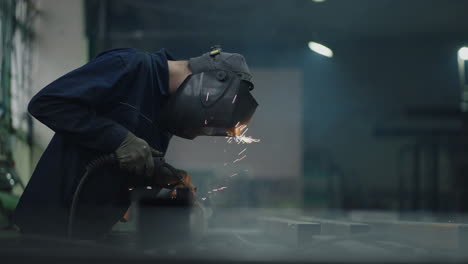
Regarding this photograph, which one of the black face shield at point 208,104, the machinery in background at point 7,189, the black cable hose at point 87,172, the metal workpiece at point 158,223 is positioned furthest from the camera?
the machinery in background at point 7,189

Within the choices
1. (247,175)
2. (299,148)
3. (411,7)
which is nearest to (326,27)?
(411,7)

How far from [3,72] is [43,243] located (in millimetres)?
1899

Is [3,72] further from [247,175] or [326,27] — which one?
[326,27]

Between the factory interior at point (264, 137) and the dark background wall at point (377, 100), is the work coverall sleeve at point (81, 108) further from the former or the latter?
the dark background wall at point (377, 100)

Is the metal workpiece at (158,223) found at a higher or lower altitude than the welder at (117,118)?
lower

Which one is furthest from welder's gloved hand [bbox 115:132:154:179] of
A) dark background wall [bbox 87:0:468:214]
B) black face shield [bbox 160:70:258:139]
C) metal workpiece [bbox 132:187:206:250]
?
dark background wall [bbox 87:0:468:214]

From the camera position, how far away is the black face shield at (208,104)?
1.17m

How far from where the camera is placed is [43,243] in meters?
0.56

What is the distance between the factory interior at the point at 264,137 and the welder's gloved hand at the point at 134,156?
2cm

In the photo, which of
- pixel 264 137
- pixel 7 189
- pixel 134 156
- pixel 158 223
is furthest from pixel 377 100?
pixel 158 223

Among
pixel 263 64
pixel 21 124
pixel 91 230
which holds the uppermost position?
pixel 263 64

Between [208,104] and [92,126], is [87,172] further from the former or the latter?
[208,104]

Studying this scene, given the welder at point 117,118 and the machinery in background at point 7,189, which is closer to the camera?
the welder at point 117,118

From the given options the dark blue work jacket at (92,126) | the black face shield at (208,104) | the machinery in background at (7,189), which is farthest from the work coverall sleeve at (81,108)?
the machinery in background at (7,189)
